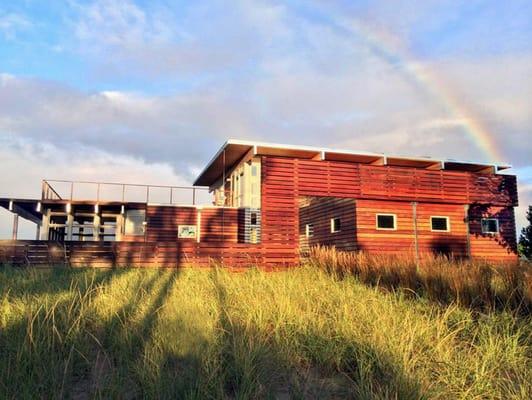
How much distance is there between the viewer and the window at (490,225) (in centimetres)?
2192

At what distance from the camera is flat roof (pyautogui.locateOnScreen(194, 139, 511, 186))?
18.8m

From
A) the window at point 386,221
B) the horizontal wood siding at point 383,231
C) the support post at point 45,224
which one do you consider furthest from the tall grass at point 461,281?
the support post at point 45,224

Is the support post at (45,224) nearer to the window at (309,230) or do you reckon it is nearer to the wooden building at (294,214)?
the wooden building at (294,214)

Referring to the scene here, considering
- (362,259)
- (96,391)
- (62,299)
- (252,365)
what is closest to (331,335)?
(252,365)

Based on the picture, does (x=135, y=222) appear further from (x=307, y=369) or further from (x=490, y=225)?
(x=307, y=369)

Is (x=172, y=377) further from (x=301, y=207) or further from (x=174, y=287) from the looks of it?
(x=301, y=207)

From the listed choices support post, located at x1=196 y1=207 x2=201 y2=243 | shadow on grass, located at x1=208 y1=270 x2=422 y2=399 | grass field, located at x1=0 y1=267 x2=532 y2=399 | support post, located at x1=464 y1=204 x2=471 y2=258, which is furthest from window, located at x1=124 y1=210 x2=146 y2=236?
shadow on grass, located at x1=208 y1=270 x2=422 y2=399

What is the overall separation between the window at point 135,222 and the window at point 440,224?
55.2 feet

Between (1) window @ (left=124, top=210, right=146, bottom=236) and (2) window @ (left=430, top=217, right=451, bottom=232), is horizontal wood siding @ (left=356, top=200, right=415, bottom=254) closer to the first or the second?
(2) window @ (left=430, top=217, right=451, bottom=232)

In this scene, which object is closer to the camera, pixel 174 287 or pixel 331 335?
pixel 331 335

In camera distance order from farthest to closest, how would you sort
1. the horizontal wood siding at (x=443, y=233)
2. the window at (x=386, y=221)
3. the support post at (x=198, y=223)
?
1. the support post at (x=198, y=223)
2. the horizontal wood siding at (x=443, y=233)
3. the window at (x=386, y=221)

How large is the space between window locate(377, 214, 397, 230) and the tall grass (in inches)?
413

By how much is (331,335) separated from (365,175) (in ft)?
47.4

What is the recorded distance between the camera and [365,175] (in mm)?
18562
